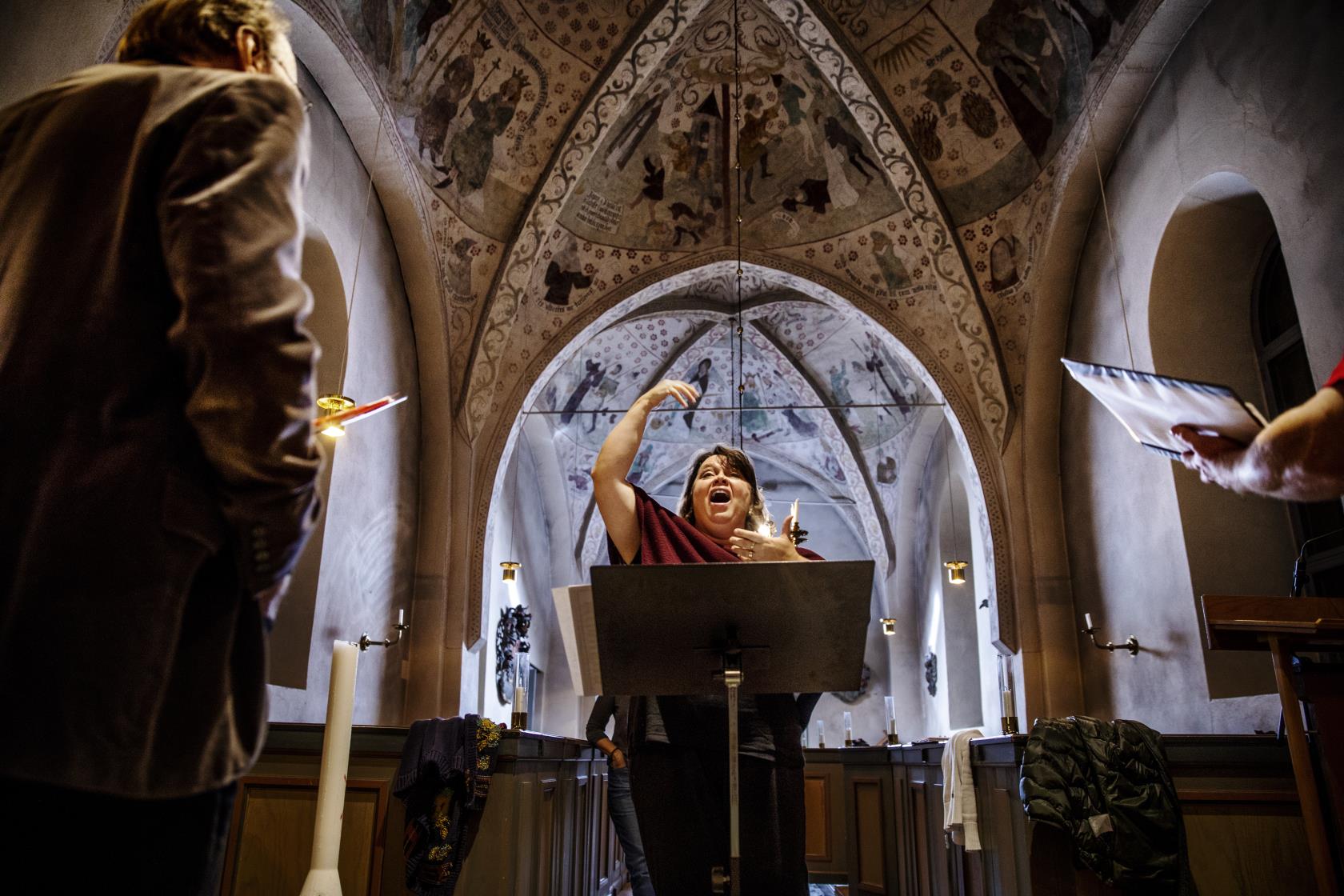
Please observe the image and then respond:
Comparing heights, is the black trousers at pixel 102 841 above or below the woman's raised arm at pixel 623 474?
below

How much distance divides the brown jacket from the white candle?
2643 millimetres

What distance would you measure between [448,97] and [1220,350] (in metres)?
6.64

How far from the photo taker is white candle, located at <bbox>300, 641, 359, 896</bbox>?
3482mm

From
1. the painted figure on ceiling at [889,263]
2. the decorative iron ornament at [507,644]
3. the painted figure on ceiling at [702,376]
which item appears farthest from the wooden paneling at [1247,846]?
the painted figure on ceiling at [702,376]

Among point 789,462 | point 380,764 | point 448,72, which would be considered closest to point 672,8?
point 448,72

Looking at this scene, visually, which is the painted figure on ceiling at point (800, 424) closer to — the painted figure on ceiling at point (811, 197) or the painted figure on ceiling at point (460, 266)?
the painted figure on ceiling at point (811, 197)

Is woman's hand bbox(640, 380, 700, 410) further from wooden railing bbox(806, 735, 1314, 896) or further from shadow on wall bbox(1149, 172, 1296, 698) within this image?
shadow on wall bbox(1149, 172, 1296, 698)

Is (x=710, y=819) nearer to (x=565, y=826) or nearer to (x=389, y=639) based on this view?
(x=565, y=826)

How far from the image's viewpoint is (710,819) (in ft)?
8.13

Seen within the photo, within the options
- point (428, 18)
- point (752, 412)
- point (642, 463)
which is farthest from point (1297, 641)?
point (642, 463)

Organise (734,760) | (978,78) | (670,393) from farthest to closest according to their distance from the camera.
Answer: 1. (978,78)
2. (670,393)
3. (734,760)

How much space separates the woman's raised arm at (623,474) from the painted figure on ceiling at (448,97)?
20.2 ft

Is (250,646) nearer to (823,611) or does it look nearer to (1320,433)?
(823,611)

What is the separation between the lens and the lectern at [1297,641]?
271 cm
